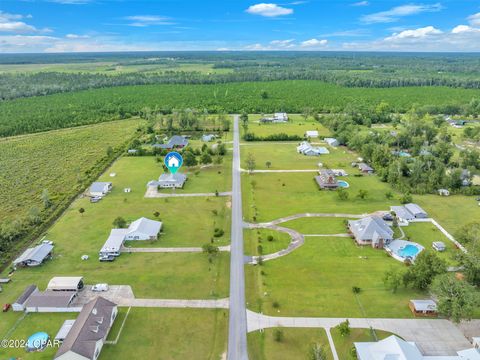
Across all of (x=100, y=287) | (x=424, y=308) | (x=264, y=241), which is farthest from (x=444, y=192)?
(x=100, y=287)

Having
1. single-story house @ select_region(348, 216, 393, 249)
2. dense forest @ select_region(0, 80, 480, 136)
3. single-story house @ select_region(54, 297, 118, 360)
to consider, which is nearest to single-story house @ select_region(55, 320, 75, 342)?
Answer: single-story house @ select_region(54, 297, 118, 360)

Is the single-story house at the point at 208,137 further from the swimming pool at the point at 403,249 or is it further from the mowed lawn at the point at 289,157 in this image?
the swimming pool at the point at 403,249

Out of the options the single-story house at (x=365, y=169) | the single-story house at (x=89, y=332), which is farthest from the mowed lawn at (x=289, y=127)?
the single-story house at (x=89, y=332)

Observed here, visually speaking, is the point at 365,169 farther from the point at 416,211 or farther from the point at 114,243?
the point at 114,243

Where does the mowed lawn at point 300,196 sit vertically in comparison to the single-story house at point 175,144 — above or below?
below

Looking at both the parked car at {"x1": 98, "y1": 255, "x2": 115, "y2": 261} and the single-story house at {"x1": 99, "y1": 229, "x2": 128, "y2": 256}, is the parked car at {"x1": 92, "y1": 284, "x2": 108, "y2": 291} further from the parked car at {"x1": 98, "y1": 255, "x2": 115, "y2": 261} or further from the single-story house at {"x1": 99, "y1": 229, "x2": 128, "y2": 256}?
the single-story house at {"x1": 99, "y1": 229, "x2": 128, "y2": 256}
